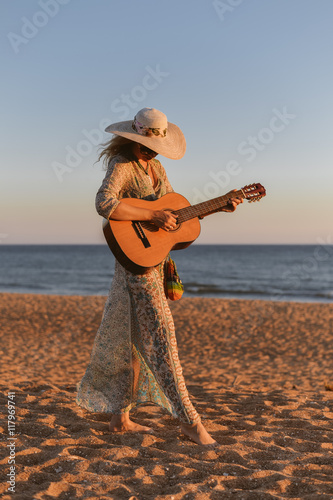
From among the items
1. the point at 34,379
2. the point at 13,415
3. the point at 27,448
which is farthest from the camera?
the point at 34,379

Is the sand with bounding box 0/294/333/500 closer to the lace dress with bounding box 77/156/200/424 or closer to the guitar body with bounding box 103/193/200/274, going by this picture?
the lace dress with bounding box 77/156/200/424

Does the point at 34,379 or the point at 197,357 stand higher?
the point at 197,357

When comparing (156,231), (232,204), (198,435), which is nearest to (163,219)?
(156,231)

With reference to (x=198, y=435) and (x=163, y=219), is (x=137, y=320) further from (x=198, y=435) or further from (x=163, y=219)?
(x=198, y=435)

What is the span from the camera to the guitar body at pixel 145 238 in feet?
9.81

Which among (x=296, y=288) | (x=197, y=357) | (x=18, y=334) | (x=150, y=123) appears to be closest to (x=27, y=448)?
(x=150, y=123)

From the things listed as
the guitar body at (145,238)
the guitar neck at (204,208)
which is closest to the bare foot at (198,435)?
the guitar body at (145,238)

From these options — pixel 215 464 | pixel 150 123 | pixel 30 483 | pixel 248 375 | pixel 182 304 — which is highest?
pixel 182 304

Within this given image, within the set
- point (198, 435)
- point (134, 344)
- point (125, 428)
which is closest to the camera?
point (198, 435)

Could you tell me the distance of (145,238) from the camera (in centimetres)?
308

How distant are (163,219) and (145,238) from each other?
0.59ft

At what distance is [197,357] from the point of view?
323 inches

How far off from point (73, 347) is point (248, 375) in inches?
143

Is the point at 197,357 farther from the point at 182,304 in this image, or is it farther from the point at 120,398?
the point at 182,304
